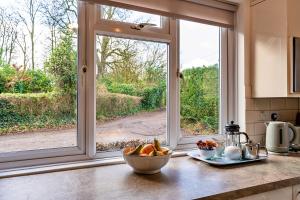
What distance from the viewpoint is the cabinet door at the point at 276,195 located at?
1177 millimetres

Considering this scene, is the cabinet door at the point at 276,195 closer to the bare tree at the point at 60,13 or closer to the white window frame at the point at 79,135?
the white window frame at the point at 79,135

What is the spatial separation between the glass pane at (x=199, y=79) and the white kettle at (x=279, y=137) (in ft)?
1.29

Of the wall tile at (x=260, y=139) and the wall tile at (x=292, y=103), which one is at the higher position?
the wall tile at (x=292, y=103)

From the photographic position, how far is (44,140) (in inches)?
57.5

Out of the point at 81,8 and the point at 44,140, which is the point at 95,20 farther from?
the point at 44,140

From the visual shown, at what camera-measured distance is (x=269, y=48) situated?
71.6 inches

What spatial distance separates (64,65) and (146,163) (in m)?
0.74

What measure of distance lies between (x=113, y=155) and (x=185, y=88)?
0.70m

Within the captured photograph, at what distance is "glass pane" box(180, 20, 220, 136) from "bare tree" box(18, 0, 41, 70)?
3.13ft

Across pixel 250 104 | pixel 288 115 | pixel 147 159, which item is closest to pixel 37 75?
pixel 147 159

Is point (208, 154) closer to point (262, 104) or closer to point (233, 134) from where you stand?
point (233, 134)

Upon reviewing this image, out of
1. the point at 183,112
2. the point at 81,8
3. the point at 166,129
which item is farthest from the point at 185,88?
the point at 81,8

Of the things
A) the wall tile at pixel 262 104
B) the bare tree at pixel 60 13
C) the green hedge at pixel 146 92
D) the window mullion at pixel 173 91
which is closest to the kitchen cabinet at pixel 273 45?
the wall tile at pixel 262 104

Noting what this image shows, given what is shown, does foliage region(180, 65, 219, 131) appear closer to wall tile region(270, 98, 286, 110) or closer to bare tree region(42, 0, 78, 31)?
wall tile region(270, 98, 286, 110)
